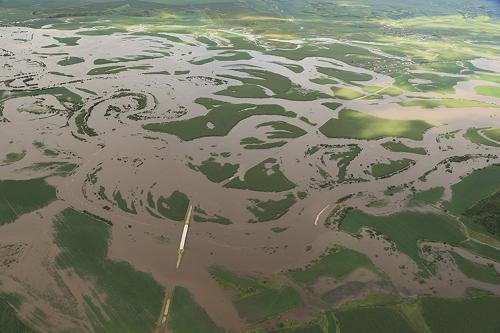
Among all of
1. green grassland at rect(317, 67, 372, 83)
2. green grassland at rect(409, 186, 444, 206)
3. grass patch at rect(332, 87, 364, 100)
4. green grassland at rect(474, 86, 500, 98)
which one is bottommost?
green grassland at rect(474, 86, 500, 98)

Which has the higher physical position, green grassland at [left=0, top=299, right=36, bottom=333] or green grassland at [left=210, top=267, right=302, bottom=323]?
green grassland at [left=0, top=299, right=36, bottom=333]

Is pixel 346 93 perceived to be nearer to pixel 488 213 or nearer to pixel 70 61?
pixel 488 213

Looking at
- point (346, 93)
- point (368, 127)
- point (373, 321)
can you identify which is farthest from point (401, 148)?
point (373, 321)

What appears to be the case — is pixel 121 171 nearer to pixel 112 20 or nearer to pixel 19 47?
pixel 19 47

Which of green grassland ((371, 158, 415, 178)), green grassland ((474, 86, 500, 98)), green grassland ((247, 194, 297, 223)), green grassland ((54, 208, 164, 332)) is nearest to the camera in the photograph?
green grassland ((54, 208, 164, 332))

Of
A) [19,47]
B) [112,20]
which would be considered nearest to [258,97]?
[19,47]

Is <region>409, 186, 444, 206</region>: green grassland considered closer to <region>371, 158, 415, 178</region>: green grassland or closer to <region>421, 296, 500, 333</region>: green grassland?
<region>371, 158, 415, 178</region>: green grassland

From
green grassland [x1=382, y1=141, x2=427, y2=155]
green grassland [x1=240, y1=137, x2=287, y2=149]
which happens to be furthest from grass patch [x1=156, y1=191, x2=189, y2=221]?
green grassland [x1=382, y1=141, x2=427, y2=155]
